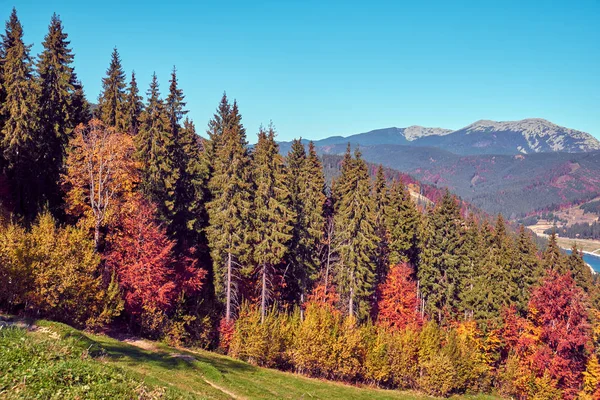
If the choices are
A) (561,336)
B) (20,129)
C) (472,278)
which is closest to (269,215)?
(20,129)

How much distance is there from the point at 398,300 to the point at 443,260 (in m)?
8.86

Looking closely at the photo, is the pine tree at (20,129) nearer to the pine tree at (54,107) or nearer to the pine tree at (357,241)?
the pine tree at (54,107)

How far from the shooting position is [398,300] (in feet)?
179

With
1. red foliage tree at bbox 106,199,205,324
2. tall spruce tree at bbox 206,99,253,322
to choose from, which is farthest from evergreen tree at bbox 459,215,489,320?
red foliage tree at bbox 106,199,205,324

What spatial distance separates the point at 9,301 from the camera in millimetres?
25000

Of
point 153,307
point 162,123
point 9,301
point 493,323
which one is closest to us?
point 9,301

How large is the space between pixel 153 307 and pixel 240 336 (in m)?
7.90

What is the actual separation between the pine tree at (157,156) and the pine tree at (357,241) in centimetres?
1901

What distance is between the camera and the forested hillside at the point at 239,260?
3189cm

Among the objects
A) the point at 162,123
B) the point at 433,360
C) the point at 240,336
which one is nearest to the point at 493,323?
the point at 433,360

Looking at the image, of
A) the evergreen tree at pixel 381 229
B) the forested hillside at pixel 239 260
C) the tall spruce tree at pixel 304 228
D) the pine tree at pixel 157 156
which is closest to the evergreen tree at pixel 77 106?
the forested hillside at pixel 239 260

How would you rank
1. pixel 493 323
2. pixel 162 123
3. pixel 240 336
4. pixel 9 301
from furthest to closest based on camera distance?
pixel 493 323, pixel 162 123, pixel 240 336, pixel 9 301

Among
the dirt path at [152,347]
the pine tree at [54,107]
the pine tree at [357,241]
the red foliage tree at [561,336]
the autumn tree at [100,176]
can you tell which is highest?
the pine tree at [54,107]

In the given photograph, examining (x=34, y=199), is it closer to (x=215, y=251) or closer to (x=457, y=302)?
(x=215, y=251)
